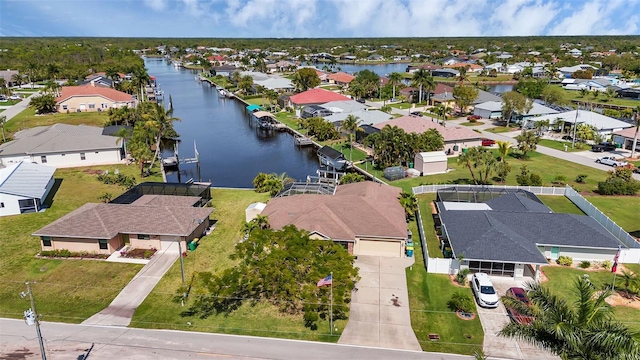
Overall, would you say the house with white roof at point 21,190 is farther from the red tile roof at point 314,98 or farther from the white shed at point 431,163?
the red tile roof at point 314,98

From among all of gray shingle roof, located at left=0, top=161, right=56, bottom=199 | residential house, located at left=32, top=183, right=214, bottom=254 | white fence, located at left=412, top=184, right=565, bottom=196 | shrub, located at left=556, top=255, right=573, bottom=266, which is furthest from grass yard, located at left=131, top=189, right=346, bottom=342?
white fence, located at left=412, top=184, right=565, bottom=196

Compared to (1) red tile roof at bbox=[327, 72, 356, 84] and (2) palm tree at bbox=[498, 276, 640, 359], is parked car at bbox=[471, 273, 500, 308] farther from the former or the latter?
(1) red tile roof at bbox=[327, 72, 356, 84]

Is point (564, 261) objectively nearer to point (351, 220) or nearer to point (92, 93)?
point (351, 220)

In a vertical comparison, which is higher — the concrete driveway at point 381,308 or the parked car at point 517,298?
the parked car at point 517,298

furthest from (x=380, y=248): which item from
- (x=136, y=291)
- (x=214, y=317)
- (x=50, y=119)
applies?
(x=50, y=119)

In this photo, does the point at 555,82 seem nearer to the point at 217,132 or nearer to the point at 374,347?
the point at 217,132

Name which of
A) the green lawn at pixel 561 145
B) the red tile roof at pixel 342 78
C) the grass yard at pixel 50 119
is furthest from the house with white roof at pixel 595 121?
the grass yard at pixel 50 119
